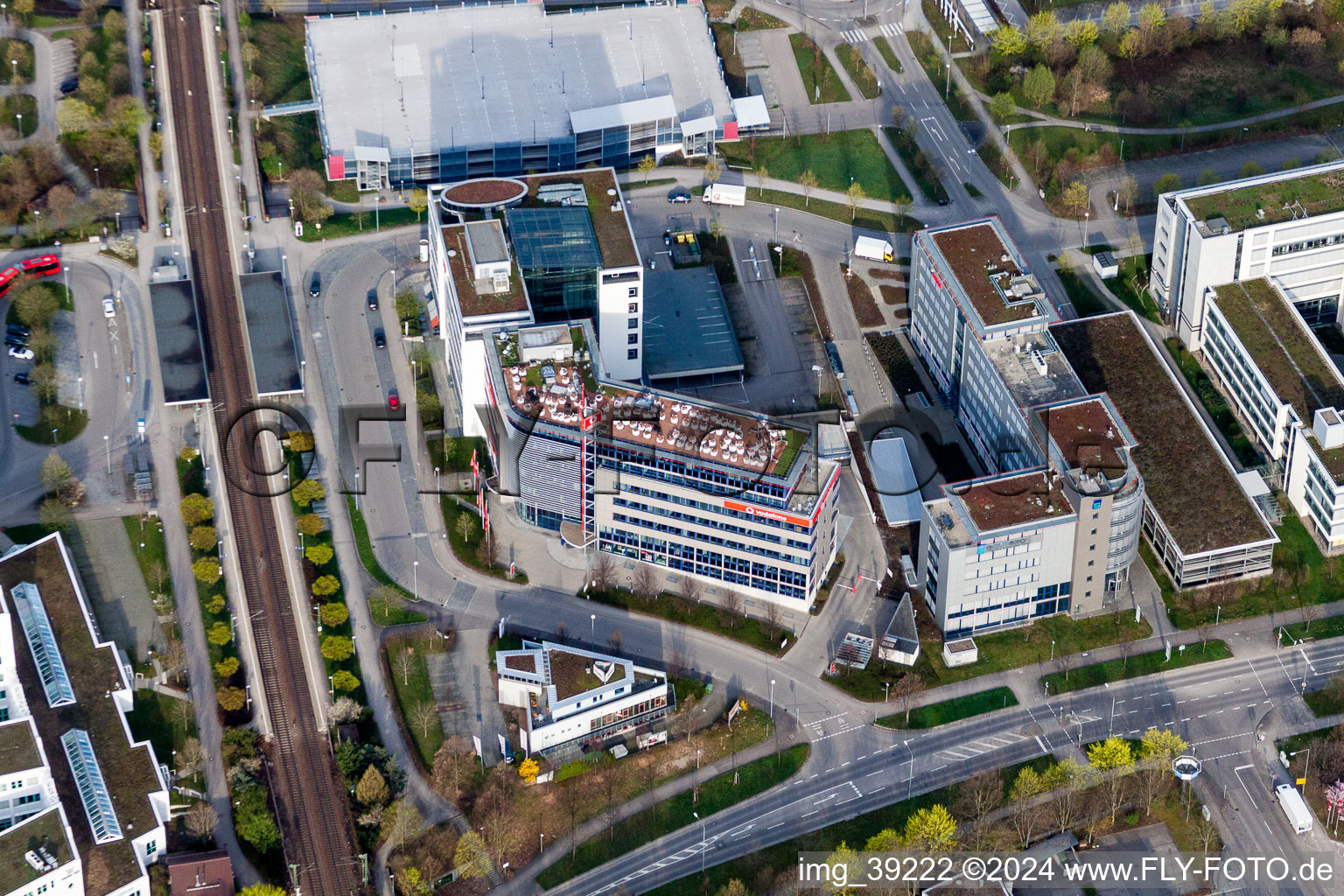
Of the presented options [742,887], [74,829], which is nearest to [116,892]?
[74,829]

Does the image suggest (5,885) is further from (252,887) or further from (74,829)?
(252,887)

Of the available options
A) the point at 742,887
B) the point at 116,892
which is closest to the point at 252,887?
the point at 116,892

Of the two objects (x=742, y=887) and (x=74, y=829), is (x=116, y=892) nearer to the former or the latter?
(x=74, y=829)

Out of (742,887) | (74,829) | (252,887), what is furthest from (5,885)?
(742,887)

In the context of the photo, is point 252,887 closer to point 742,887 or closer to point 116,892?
point 116,892

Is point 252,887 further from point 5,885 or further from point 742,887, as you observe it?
point 742,887
